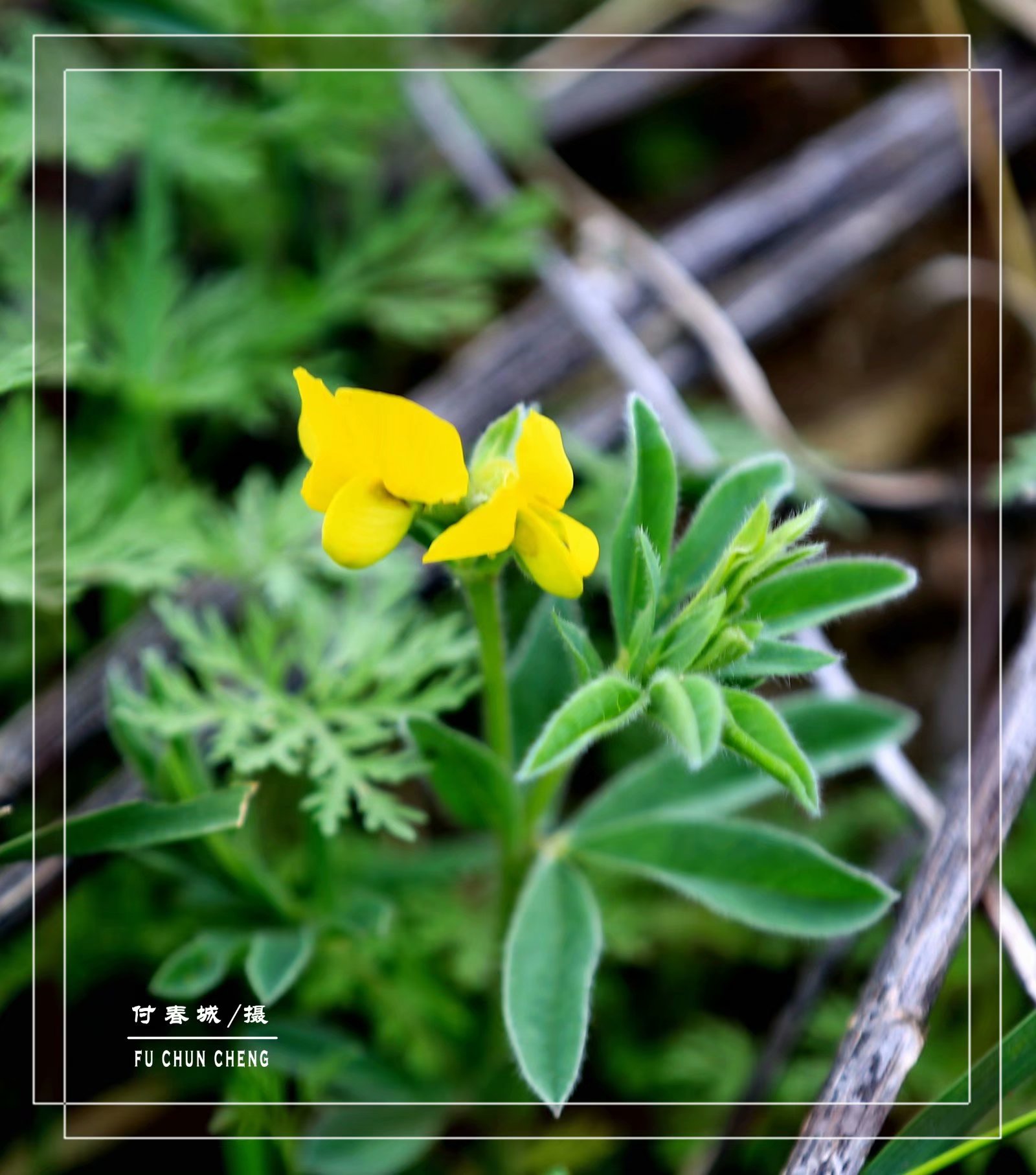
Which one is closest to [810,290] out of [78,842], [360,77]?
[360,77]

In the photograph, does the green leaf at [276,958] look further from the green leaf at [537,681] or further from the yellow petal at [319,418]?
the yellow petal at [319,418]

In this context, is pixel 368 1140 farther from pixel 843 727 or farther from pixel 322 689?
pixel 843 727

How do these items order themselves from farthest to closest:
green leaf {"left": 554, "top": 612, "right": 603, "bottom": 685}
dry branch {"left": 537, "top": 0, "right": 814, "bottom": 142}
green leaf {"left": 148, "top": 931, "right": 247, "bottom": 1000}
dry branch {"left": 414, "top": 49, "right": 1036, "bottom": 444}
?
dry branch {"left": 537, "top": 0, "right": 814, "bottom": 142} → dry branch {"left": 414, "top": 49, "right": 1036, "bottom": 444} → green leaf {"left": 148, "top": 931, "right": 247, "bottom": 1000} → green leaf {"left": 554, "top": 612, "right": 603, "bottom": 685}

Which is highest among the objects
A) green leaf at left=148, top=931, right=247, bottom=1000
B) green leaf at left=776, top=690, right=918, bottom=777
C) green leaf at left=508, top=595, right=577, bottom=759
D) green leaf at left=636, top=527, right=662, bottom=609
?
green leaf at left=636, top=527, right=662, bottom=609

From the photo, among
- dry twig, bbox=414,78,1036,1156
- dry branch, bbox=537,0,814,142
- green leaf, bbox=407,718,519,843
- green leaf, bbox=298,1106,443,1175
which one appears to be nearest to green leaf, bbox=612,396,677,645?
green leaf, bbox=407,718,519,843

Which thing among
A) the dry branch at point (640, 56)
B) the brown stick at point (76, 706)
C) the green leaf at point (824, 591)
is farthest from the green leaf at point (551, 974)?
the dry branch at point (640, 56)

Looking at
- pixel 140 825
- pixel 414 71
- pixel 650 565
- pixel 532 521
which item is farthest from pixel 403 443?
pixel 414 71

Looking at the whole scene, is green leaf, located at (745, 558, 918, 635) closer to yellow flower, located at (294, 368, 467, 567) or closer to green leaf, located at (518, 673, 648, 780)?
green leaf, located at (518, 673, 648, 780)

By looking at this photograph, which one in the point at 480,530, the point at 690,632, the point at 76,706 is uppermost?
the point at 480,530
